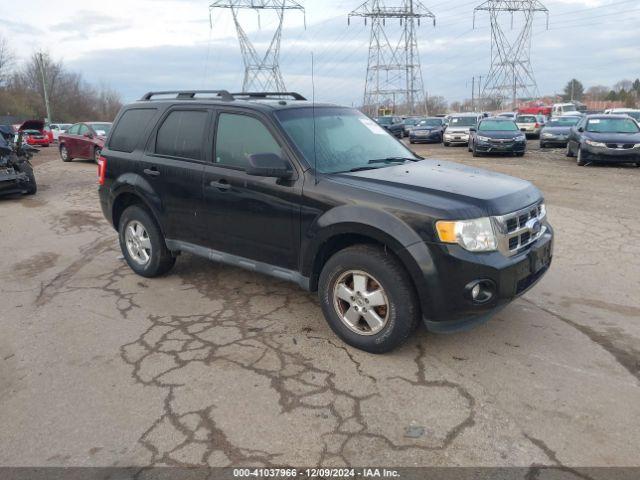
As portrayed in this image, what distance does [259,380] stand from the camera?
3.42 metres

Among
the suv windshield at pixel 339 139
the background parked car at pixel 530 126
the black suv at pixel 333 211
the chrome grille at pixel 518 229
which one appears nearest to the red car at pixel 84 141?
the black suv at pixel 333 211

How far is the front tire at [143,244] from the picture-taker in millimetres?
5258

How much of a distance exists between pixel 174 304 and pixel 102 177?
1925mm

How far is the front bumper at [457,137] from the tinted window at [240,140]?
70.7 ft

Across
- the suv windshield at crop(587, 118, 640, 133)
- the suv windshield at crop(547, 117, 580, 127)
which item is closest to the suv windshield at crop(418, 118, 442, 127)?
the suv windshield at crop(547, 117, 580, 127)

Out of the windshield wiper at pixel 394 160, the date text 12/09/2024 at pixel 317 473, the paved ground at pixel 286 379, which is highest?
the windshield wiper at pixel 394 160

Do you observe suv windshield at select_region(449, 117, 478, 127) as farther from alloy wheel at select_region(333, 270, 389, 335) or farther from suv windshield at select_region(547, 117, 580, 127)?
alloy wheel at select_region(333, 270, 389, 335)

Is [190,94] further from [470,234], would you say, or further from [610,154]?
[610,154]

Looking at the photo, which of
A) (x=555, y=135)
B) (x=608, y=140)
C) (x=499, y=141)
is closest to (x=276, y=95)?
(x=608, y=140)

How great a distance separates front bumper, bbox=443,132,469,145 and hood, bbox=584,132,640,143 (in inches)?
370

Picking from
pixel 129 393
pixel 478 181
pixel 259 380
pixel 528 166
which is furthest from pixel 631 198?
pixel 129 393

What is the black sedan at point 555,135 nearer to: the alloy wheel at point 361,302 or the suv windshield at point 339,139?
the suv windshield at point 339,139

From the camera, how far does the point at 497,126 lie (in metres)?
19.4

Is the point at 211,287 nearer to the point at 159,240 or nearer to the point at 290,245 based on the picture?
the point at 159,240
